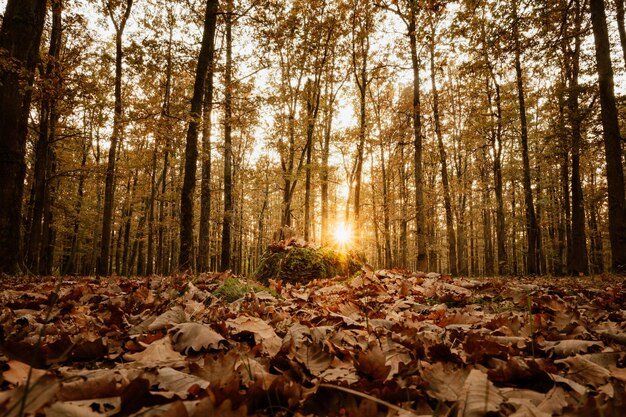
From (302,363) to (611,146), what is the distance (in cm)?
967

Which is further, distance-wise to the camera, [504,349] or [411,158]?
[411,158]

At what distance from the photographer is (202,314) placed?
2254mm

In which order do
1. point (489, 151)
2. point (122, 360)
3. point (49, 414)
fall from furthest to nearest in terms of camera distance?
1. point (489, 151)
2. point (122, 360)
3. point (49, 414)

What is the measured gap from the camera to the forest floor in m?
0.92

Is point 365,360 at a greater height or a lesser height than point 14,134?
lesser

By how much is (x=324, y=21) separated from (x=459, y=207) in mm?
18868

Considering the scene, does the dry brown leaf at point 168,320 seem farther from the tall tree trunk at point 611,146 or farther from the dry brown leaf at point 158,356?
the tall tree trunk at point 611,146

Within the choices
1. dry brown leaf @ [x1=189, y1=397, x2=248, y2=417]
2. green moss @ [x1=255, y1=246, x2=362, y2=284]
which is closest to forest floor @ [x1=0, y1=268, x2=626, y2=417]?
dry brown leaf @ [x1=189, y1=397, x2=248, y2=417]

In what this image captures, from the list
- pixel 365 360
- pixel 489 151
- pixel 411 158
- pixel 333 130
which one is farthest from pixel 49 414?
pixel 489 151

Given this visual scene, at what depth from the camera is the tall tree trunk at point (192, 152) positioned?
7523 mm

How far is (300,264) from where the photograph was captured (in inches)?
215

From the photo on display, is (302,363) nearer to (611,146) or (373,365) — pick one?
(373,365)

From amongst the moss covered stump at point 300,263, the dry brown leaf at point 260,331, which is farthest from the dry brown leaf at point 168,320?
the moss covered stump at point 300,263

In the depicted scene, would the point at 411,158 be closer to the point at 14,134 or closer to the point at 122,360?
the point at 14,134
